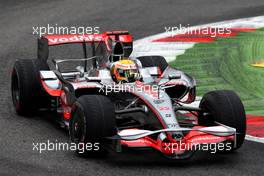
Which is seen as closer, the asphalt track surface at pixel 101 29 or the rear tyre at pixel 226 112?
the asphalt track surface at pixel 101 29

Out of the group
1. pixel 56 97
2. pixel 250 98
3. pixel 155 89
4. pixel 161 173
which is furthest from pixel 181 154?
pixel 250 98

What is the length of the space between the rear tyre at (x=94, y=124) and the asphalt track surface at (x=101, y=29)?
0.18 m

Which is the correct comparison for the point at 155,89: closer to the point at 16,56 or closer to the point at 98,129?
the point at 98,129

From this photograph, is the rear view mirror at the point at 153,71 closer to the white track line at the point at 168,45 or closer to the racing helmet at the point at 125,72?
the racing helmet at the point at 125,72

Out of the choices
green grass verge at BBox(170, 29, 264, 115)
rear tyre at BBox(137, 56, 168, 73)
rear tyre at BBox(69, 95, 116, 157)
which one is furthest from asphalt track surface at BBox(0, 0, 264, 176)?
green grass verge at BBox(170, 29, 264, 115)

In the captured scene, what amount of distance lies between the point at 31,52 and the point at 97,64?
215 inches

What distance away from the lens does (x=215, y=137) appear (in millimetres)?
12648

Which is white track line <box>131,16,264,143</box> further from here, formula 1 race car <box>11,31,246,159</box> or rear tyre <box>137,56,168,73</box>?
formula 1 race car <box>11,31,246,159</box>

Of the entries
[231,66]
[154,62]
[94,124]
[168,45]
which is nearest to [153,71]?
[154,62]

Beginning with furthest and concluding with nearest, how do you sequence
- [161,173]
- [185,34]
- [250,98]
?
[185,34] → [250,98] → [161,173]

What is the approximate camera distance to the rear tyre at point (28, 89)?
1520cm

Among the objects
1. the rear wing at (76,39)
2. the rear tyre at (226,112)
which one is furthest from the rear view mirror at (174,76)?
the rear wing at (76,39)

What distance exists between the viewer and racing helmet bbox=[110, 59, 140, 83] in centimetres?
1405

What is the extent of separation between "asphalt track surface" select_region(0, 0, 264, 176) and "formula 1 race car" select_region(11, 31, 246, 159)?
0.26 meters
